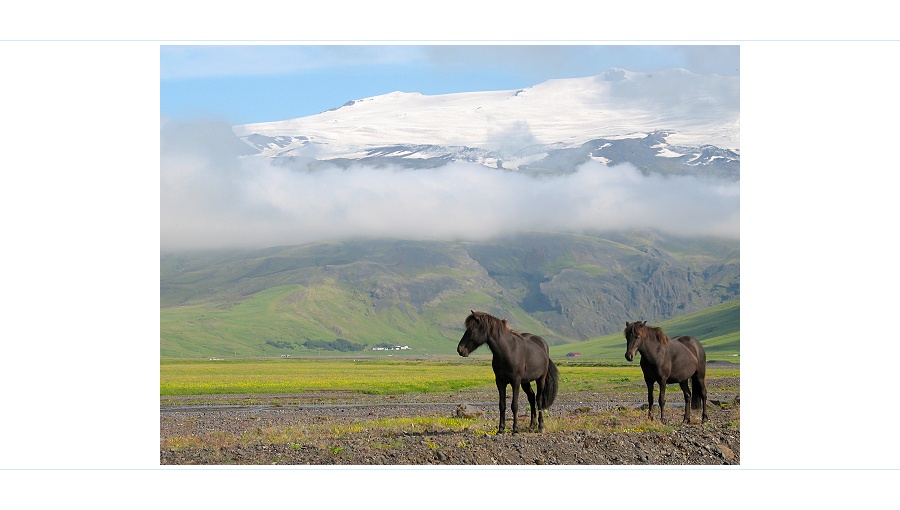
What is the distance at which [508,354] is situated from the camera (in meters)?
21.1

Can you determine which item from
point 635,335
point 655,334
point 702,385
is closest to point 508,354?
point 635,335

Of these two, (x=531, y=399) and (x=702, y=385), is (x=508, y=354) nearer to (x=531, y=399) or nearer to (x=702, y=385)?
(x=531, y=399)

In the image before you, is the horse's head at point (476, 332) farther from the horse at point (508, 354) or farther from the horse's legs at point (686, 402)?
the horse's legs at point (686, 402)

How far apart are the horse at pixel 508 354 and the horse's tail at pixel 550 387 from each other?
1.86 ft

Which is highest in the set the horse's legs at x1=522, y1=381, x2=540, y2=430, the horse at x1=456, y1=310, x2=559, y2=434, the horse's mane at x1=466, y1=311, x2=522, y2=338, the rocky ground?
the horse's mane at x1=466, y1=311, x2=522, y2=338

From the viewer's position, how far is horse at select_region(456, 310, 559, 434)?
2094 cm

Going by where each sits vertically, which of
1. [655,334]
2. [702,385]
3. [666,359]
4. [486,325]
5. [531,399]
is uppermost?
[486,325]

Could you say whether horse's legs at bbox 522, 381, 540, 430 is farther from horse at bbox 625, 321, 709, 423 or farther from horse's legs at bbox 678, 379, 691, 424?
horse's legs at bbox 678, 379, 691, 424

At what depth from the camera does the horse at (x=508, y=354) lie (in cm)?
2094

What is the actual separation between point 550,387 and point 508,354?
313 centimetres

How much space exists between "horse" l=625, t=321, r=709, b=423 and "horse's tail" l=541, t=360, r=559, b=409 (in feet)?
6.64

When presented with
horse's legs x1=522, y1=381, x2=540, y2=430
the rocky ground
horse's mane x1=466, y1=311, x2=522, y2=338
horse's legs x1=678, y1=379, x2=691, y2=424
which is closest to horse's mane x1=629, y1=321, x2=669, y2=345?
horse's legs x1=678, y1=379, x2=691, y2=424
